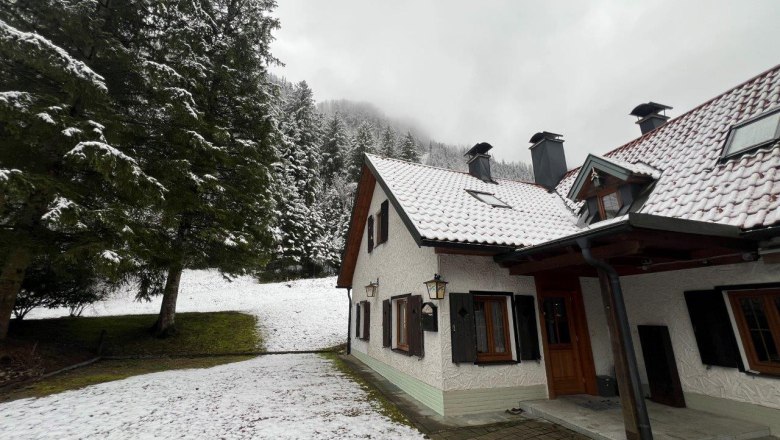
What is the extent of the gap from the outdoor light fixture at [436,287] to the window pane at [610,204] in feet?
14.5

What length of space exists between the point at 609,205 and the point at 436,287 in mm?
4799

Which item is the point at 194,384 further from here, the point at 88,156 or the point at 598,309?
the point at 598,309

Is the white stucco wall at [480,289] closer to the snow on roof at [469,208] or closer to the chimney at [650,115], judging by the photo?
the snow on roof at [469,208]

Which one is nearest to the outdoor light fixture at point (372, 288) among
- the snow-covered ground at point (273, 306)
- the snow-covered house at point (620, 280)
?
the snow-covered house at point (620, 280)

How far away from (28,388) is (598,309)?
44.9ft

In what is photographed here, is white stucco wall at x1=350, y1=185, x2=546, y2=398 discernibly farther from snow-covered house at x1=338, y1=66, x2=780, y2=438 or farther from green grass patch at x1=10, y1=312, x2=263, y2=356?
green grass patch at x1=10, y1=312, x2=263, y2=356

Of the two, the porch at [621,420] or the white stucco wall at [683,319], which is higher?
the white stucco wall at [683,319]

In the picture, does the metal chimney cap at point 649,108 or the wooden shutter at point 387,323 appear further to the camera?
the metal chimney cap at point 649,108

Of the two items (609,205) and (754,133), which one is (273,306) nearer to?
(609,205)

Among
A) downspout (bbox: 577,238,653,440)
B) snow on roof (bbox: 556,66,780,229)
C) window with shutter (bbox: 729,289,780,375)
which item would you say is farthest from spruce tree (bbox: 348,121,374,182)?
window with shutter (bbox: 729,289,780,375)

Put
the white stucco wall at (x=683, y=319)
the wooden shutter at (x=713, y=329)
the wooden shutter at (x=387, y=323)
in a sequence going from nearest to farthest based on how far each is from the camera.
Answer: the white stucco wall at (x=683, y=319) < the wooden shutter at (x=713, y=329) < the wooden shutter at (x=387, y=323)

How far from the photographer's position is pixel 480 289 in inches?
263

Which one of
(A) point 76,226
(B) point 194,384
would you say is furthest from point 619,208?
(A) point 76,226

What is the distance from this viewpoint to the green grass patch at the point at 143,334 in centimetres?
1203
